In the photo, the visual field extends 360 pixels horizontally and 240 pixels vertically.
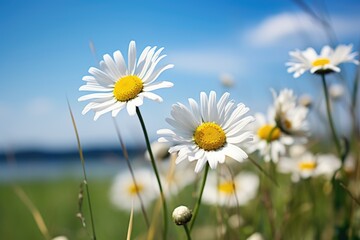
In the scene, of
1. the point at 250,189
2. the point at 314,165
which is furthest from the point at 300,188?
the point at 250,189

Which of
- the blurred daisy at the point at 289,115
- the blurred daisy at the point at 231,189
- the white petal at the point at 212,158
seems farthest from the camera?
the blurred daisy at the point at 231,189

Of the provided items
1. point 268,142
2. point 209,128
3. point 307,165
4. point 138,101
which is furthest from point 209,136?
point 307,165

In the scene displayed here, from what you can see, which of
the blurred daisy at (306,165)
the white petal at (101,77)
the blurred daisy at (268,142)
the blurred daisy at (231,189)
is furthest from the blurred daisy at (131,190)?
the white petal at (101,77)

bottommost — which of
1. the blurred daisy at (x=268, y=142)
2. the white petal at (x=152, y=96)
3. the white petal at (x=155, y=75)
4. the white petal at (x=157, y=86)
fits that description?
the blurred daisy at (x=268, y=142)

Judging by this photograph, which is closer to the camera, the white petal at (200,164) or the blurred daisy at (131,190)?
the white petal at (200,164)

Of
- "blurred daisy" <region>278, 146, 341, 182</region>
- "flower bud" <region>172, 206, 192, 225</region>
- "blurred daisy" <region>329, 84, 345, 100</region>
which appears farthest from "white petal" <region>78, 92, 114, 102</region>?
"blurred daisy" <region>329, 84, 345, 100</region>

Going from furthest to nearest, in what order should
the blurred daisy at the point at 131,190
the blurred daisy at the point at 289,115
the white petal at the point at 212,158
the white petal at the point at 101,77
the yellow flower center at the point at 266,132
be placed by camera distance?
the blurred daisy at the point at 131,190
the yellow flower center at the point at 266,132
the blurred daisy at the point at 289,115
the white petal at the point at 101,77
the white petal at the point at 212,158

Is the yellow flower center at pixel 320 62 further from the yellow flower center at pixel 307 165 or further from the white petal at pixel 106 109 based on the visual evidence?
the white petal at pixel 106 109

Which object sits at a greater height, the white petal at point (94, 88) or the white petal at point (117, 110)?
the white petal at point (94, 88)
